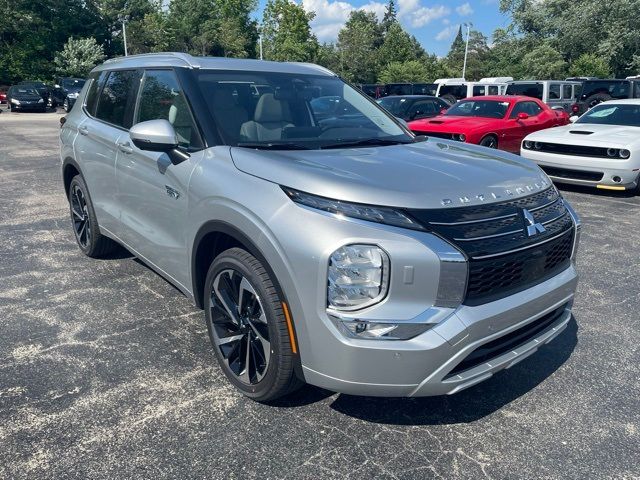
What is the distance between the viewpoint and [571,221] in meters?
3.10

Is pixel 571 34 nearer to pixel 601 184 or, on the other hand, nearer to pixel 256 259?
pixel 601 184

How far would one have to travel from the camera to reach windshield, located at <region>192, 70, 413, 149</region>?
3.27 metres

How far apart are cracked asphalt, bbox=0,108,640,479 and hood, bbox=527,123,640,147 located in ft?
15.6

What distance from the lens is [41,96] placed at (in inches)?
1140

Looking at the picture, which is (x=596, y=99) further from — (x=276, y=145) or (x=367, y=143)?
(x=276, y=145)

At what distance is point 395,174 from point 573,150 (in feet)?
23.3

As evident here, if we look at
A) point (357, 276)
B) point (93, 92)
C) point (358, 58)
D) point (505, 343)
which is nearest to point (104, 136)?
point (93, 92)

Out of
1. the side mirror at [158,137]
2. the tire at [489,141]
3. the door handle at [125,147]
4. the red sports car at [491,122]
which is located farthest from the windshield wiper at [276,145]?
the tire at [489,141]

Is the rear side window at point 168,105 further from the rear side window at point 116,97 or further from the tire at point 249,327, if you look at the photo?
the tire at point 249,327

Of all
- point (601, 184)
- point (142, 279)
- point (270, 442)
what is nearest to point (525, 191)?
point (270, 442)

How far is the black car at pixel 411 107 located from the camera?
44.4 ft

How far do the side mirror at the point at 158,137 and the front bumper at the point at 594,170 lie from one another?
7177mm

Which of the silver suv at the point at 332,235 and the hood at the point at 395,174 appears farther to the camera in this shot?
the hood at the point at 395,174

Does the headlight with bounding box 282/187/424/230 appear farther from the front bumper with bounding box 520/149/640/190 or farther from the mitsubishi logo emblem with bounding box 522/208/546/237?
the front bumper with bounding box 520/149/640/190
